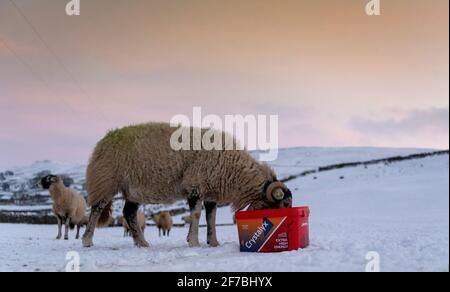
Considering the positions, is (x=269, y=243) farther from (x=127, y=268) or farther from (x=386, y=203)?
(x=386, y=203)

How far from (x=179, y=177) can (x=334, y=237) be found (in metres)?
3.59

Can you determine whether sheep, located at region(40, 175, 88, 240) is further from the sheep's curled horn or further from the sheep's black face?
the sheep's curled horn

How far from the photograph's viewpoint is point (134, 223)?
34.9ft

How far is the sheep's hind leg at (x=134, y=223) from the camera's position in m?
10.5

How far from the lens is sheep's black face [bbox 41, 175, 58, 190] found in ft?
47.1

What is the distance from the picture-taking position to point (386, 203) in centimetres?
2686

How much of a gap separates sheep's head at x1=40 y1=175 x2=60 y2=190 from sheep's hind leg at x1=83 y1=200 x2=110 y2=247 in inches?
185

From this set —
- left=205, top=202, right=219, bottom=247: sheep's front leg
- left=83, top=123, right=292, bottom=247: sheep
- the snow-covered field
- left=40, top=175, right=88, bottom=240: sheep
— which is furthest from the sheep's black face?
left=205, top=202, right=219, bottom=247: sheep's front leg

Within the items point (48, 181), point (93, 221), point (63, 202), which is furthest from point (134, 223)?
point (63, 202)

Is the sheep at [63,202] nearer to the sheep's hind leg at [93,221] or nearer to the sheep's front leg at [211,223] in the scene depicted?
the sheep's hind leg at [93,221]

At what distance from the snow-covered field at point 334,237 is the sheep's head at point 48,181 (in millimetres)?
1554

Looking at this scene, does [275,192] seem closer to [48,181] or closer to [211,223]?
[211,223]

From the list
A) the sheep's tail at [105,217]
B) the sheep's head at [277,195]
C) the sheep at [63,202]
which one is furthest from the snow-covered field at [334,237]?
the sheep's head at [277,195]
